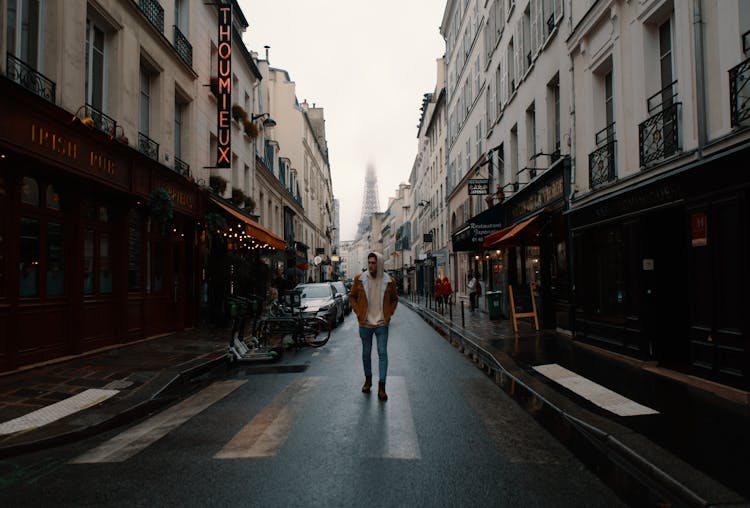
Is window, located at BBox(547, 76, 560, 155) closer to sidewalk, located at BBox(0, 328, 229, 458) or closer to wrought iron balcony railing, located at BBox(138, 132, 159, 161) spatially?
sidewalk, located at BBox(0, 328, 229, 458)

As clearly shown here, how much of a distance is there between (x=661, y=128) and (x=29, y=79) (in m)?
10.1

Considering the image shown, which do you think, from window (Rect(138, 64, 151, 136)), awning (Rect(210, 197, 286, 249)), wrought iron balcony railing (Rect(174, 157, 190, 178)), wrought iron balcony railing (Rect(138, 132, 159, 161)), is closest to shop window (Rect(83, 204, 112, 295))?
wrought iron balcony railing (Rect(138, 132, 159, 161))

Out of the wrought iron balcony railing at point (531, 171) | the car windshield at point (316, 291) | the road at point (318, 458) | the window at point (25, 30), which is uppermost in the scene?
the window at point (25, 30)

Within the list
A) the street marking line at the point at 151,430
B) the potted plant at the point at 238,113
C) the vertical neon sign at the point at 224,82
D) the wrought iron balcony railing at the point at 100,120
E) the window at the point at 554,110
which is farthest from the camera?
the potted plant at the point at 238,113

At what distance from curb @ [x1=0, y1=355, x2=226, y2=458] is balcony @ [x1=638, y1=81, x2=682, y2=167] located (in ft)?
27.0

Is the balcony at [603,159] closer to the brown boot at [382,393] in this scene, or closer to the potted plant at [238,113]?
the brown boot at [382,393]

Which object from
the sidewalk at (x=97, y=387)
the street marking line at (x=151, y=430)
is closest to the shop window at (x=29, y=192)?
the sidewalk at (x=97, y=387)

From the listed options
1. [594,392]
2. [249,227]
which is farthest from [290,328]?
[594,392]

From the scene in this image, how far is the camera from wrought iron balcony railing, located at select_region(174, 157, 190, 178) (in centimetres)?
1403

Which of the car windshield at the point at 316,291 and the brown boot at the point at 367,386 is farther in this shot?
the car windshield at the point at 316,291

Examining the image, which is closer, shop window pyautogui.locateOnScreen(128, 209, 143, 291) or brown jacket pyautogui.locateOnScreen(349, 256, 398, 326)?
brown jacket pyautogui.locateOnScreen(349, 256, 398, 326)

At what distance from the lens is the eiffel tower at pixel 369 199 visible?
181 meters

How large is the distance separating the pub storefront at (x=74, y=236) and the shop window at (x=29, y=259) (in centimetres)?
2

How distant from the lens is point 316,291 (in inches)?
674
